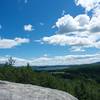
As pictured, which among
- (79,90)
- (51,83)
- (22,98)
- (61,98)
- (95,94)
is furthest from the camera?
(95,94)

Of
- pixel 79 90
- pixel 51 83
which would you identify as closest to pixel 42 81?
pixel 51 83

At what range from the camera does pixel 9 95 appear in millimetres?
11125

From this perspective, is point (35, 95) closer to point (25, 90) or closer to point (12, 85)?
point (25, 90)

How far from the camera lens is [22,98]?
1109 cm

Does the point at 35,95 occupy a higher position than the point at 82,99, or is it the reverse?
the point at 35,95

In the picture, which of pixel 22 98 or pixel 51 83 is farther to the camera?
pixel 51 83

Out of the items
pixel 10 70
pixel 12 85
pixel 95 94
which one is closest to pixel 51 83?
pixel 10 70

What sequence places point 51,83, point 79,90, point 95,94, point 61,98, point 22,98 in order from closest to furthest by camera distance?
1. point 22,98
2. point 61,98
3. point 51,83
4. point 79,90
5. point 95,94

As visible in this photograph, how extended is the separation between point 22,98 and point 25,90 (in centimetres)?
66

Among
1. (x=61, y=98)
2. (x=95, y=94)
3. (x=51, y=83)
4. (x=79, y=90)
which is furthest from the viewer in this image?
(x=95, y=94)

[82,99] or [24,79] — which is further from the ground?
[24,79]

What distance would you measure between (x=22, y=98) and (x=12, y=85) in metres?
1.30

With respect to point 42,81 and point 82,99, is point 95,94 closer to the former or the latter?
point 82,99

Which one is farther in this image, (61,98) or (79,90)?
(79,90)
